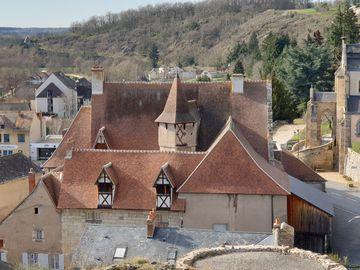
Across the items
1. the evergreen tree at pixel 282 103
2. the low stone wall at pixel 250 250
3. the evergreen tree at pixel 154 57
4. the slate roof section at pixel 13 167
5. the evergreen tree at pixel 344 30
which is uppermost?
the evergreen tree at pixel 344 30

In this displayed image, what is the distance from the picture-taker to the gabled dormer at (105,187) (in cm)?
2902

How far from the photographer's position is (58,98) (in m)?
88.6

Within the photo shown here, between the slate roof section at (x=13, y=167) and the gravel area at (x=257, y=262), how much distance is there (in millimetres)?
19355

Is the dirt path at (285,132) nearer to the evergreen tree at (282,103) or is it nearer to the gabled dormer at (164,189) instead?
the evergreen tree at (282,103)

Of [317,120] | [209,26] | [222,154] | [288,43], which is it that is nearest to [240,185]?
[222,154]

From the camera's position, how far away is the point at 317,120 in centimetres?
5116

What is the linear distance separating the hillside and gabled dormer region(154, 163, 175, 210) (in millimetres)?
75114

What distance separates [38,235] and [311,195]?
11.3 m

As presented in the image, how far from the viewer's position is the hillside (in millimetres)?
121812

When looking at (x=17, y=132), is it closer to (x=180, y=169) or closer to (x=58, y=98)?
(x=58, y=98)

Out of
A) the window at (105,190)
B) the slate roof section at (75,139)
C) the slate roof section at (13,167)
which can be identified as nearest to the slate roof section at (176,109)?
the slate roof section at (75,139)

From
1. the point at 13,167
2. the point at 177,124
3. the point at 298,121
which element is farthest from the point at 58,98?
the point at 177,124

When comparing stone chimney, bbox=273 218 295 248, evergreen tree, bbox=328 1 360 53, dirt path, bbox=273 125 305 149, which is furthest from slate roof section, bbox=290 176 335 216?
evergreen tree, bbox=328 1 360 53

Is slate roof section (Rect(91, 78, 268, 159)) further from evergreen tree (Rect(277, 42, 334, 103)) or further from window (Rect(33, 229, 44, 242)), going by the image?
evergreen tree (Rect(277, 42, 334, 103))
